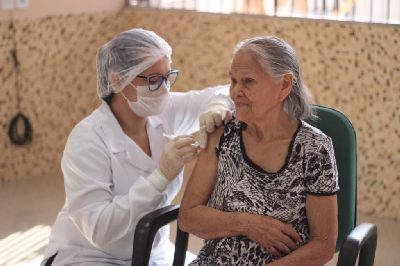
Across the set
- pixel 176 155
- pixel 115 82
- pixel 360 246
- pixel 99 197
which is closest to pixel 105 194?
pixel 99 197

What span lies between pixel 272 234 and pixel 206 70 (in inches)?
106

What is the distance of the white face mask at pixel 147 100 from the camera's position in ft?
7.57

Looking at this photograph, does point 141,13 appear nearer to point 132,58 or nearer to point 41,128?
point 41,128

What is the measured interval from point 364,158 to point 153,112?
1.97 m

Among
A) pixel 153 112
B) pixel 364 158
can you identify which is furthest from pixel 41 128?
pixel 153 112

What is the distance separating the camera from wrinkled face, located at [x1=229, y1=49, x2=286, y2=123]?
2062 millimetres

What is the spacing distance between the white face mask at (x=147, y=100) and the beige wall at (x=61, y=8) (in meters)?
2.46

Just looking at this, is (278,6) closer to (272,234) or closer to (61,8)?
(61,8)

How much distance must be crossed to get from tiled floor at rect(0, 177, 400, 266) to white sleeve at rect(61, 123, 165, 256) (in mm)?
1390

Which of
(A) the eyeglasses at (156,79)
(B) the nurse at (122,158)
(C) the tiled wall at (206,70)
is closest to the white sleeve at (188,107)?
(B) the nurse at (122,158)

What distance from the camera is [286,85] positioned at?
209 centimetres

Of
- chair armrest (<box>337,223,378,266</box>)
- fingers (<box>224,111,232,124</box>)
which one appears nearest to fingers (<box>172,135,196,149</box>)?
fingers (<box>224,111,232,124</box>)

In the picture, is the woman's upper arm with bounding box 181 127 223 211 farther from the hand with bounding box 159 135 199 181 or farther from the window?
the window

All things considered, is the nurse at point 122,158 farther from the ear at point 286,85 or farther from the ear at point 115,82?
the ear at point 286,85
